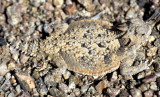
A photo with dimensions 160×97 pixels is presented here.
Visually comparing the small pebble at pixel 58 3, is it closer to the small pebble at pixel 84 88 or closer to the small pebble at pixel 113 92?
the small pebble at pixel 84 88

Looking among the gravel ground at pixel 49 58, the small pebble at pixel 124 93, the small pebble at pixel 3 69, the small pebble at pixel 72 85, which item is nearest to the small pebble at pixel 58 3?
the gravel ground at pixel 49 58

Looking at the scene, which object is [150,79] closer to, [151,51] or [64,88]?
[151,51]

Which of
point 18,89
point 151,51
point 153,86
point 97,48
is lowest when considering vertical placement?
point 153,86

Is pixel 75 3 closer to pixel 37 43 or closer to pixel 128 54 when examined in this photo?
pixel 37 43

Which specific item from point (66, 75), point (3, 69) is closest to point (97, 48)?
point (66, 75)

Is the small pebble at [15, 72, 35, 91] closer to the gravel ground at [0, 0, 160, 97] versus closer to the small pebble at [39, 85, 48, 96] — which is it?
the gravel ground at [0, 0, 160, 97]

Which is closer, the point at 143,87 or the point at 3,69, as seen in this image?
the point at 143,87
